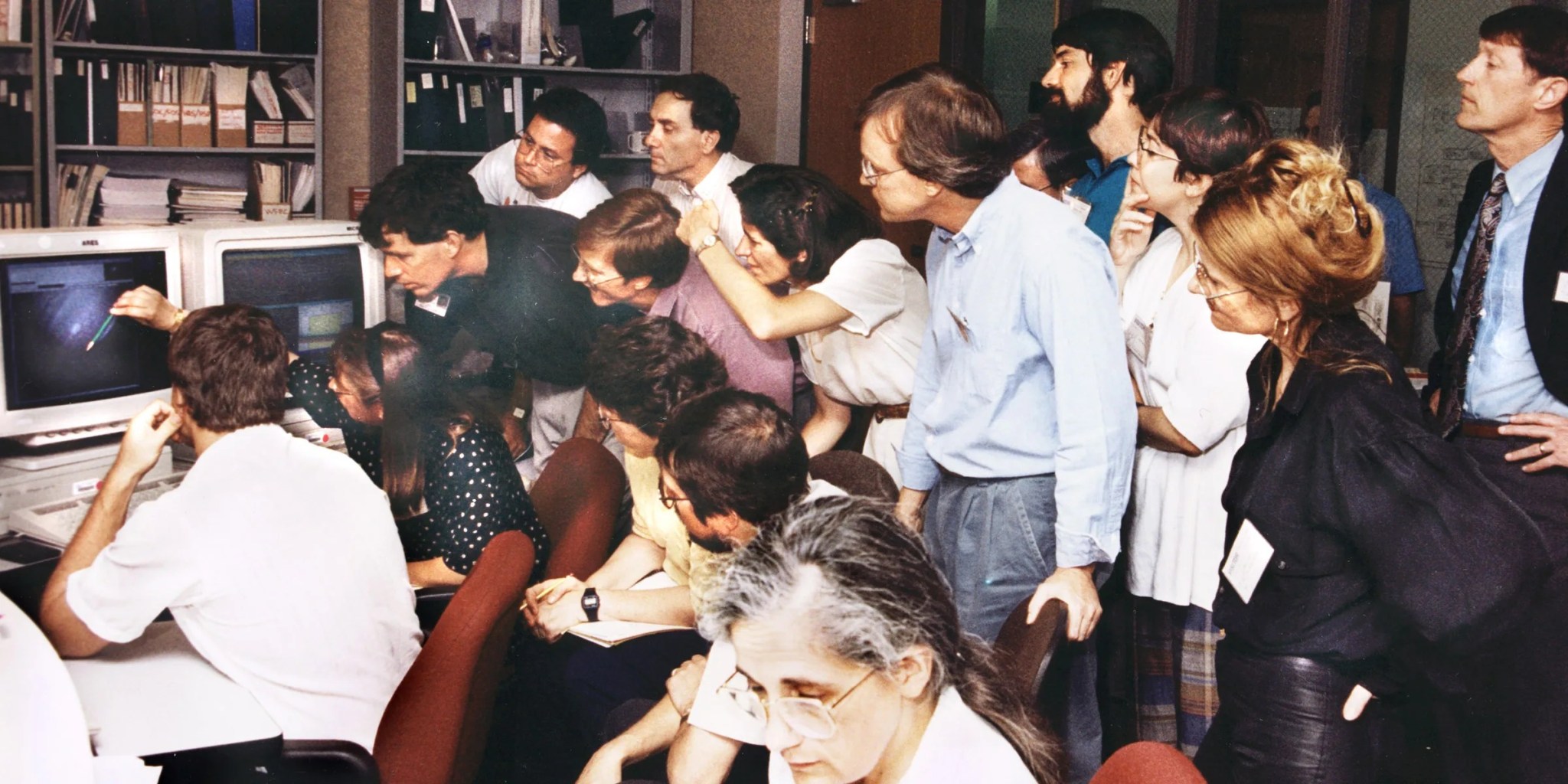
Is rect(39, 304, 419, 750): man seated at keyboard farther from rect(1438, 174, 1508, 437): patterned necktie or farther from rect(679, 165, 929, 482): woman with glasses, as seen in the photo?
rect(1438, 174, 1508, 437): patterned necktie

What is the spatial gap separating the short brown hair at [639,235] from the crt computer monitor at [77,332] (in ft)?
2.50

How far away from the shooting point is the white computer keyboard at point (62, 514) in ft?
6.72

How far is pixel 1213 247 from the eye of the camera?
185 centimetres

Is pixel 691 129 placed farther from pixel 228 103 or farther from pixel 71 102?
pixel 71 102

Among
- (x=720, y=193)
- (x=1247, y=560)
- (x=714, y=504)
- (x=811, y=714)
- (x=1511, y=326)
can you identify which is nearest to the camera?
(x=811, y=714)

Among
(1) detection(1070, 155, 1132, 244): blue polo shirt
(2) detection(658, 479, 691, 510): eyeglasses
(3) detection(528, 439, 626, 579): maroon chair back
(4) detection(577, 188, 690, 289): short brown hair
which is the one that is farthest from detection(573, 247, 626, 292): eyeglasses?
(1) detection(1070, 155, 1132, 244): blue polo shirt

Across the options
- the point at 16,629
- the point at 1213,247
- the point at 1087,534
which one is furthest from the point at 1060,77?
the point at 16,629

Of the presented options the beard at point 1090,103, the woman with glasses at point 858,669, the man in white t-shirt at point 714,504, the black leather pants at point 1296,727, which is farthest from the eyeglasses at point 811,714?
the beard at point 1090,103

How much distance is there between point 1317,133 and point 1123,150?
1.08ft

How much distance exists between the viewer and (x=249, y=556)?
2115 mm

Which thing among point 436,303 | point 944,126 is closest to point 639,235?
point 436,303

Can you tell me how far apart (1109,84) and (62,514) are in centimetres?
193

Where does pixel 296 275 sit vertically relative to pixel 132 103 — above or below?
below

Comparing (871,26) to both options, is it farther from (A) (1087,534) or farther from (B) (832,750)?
(B) (832,750)
